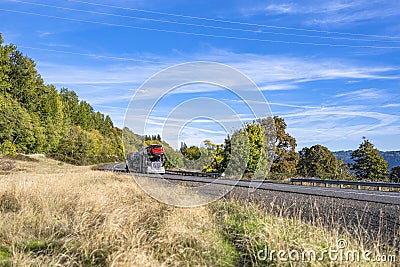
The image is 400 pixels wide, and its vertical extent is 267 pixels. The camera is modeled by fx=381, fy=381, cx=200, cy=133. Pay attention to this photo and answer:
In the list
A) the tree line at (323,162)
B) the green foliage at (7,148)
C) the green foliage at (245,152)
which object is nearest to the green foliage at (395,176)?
the tree line at (323,162)

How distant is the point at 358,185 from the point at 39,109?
54.3 m

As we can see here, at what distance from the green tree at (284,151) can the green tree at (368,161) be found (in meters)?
15.3

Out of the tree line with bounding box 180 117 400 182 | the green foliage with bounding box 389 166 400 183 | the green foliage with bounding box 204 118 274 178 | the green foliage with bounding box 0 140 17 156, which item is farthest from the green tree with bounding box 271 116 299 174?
the green foliage with bounding box 0 140 17 156

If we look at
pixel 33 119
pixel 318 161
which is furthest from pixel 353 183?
pixel 318 161

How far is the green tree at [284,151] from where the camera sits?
55172mm

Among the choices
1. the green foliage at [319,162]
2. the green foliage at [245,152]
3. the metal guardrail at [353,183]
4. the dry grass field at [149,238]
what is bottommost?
the dry grass field at [149,238]

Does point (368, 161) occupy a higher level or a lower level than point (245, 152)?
higher

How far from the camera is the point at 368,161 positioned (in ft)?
217

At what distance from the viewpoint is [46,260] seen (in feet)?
17.3

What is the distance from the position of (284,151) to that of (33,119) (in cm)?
3644

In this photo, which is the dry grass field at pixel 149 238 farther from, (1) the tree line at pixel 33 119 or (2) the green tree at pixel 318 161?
(2) the green tree at pixel 318 161

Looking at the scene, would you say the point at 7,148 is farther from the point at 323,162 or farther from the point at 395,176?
the point at 323,162

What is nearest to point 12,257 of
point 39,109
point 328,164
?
point 39,109

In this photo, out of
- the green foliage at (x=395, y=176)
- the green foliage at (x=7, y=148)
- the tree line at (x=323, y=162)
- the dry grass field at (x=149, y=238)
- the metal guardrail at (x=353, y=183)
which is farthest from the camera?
the tree line at (x=323, y=162)
